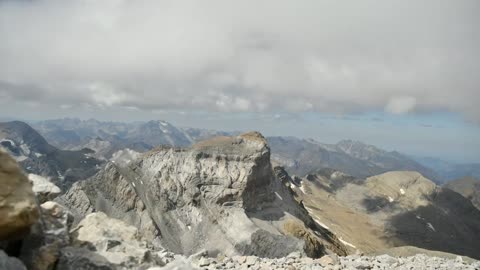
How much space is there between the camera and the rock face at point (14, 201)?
10.8 meters

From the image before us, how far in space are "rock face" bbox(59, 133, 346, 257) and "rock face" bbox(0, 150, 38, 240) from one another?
166 ft

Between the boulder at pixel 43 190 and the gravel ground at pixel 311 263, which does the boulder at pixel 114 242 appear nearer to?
the boulder at pixel 43 190

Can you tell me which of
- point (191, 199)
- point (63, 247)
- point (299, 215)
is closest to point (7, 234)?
point (63, 247)

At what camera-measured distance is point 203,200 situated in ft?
241

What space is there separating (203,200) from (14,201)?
63158 mm

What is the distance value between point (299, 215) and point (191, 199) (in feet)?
73.7

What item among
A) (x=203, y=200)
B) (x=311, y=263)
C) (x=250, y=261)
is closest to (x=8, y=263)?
(x=250, y=261)

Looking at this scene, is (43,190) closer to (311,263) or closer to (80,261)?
(80,261)

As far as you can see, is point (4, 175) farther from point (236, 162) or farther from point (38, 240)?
point (236, 162)

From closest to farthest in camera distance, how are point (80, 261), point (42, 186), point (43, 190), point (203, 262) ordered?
1. point (80, 261)
2. point (43, 190)
3. point (42, 186)
4. point (203, 262)

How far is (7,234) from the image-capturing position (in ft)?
36.8

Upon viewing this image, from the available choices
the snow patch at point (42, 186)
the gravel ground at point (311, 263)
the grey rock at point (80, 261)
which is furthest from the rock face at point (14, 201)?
the gravel ground at point (311, 263)

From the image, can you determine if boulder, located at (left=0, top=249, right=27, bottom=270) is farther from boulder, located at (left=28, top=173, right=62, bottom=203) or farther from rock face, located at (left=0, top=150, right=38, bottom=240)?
boulder, located at (left=28, top=173, right=62, bottom=203)

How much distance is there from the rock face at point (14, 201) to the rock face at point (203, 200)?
50.5 metres
